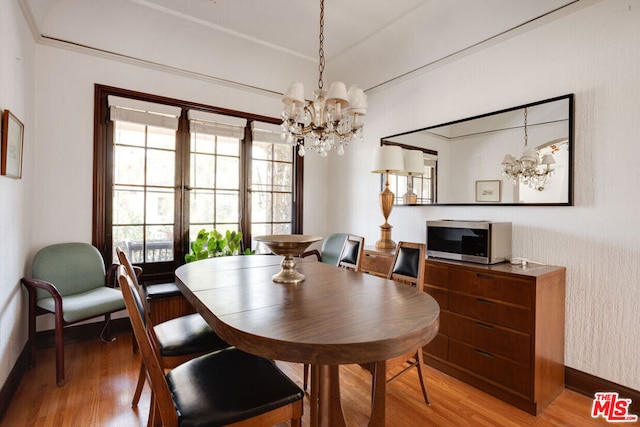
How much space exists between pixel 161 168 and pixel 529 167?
3423mm

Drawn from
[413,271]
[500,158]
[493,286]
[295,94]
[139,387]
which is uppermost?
[295,94]

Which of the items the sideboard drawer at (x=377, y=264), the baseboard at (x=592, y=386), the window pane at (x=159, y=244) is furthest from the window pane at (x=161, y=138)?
the baseboard at (x=592, y=386)

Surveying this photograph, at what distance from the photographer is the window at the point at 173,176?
3.05 metres

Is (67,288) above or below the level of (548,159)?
below

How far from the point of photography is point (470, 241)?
2.40m

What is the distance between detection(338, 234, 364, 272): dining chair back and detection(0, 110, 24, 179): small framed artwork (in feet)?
7.44

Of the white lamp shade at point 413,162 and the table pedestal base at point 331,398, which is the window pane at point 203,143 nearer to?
the white lamp shade at point 413,162

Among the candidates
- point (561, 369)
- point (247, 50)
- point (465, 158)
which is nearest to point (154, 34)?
point (247, 50)

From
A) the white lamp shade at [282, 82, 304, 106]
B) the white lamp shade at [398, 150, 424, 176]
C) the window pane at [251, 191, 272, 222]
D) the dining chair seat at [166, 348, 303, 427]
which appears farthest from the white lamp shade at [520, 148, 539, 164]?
the window pane at [251, 191, 272, 222]

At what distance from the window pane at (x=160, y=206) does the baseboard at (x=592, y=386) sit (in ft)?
12.2

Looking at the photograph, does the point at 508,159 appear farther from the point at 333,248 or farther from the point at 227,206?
the point at 227,206

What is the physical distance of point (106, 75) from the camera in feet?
9.82

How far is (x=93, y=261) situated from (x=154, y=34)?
2.26 meters

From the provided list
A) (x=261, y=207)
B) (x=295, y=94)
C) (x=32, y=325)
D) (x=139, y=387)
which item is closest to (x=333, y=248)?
(x=261, y=207)
